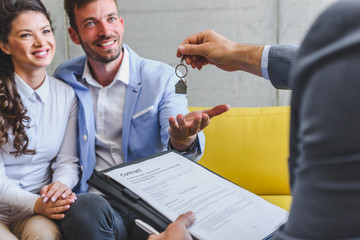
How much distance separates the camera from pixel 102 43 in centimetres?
159

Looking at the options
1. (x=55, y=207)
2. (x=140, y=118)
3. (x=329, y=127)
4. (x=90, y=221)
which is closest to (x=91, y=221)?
(x=90, y=221)

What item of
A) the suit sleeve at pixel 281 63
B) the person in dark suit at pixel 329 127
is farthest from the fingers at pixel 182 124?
the person in dark suit at pixel 329 127

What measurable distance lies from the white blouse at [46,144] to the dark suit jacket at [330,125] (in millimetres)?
1261

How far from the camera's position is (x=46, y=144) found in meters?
1.50

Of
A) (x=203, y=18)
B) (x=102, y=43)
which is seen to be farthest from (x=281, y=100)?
(x=102, y=43)

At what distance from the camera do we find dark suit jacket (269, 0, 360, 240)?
32cm

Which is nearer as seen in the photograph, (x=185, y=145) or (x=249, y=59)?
(x=249, y=59)

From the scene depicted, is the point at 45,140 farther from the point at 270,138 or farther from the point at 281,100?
the point at 281,100

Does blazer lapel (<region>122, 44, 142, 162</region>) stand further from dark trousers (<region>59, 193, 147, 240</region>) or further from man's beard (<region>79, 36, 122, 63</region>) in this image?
dark trousers (<region>59, 193, 147, 240</region>)

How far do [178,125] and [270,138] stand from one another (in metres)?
0.68

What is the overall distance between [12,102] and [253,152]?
1.11 m

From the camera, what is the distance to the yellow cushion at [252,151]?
178 centimetres

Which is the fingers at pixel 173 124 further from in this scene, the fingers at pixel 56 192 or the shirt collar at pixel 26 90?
the shirt collar at pixel 26 90

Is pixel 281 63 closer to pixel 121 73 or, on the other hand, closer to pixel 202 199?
pixel 202 199
